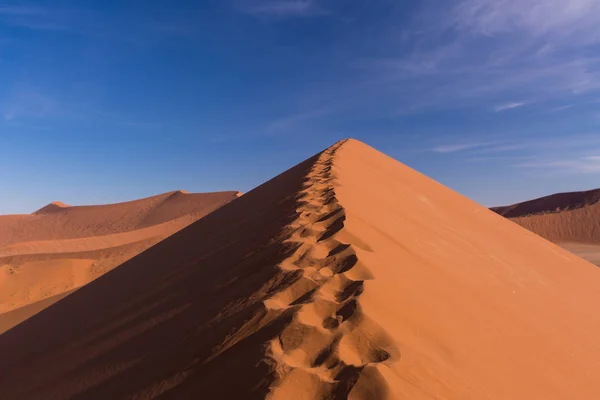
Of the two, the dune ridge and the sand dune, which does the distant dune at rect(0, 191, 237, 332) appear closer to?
the sand dune

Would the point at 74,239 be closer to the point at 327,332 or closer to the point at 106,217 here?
the point at 106,217

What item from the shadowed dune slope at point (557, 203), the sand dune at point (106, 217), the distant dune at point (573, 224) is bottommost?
the distant dune at point (573, 224)

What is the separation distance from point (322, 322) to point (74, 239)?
35474 millimetres

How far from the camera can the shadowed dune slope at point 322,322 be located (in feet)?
6.99

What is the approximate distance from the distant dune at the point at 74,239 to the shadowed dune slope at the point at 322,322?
7499 mm

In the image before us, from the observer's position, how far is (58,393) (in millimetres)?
3273

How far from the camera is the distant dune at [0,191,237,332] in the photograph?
15.7 m

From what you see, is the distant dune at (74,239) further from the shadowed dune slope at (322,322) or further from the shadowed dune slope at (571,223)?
the shadowed dune slope at (571,223)

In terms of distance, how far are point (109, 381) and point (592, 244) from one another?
3992 centimetres

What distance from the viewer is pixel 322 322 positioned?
7.91 feet

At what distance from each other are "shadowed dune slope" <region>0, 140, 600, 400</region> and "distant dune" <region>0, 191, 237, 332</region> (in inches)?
295

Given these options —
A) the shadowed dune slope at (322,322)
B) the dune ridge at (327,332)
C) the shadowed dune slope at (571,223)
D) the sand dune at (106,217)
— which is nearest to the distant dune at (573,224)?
the shadowed dune slope at (571,223)

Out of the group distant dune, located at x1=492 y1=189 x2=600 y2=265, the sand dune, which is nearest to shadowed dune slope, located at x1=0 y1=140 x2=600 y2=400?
distant dune, located at x1=492 y1=189 x2=600 y2=265

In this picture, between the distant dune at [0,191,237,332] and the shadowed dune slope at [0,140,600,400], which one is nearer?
the shadowed dune slope at [0,140,600,400]
